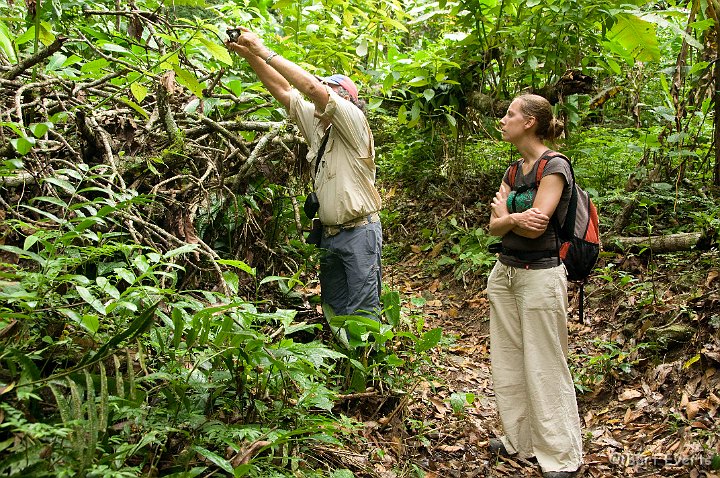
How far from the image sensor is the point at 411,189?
8906mm

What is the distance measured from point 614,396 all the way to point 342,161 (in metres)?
2.66

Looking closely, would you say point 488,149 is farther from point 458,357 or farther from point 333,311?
point 333,311

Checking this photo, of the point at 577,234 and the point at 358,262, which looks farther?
the point at 358,262

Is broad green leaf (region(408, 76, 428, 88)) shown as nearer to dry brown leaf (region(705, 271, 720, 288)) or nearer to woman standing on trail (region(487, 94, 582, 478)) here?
woman standing on trail (region(487, 94, 582, 478))

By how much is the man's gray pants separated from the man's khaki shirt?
0.40ft

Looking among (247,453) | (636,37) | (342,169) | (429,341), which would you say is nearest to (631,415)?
(429,341)

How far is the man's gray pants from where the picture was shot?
391 centimetres

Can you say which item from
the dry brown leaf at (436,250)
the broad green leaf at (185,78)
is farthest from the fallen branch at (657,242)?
the broad green leaf at (185,78)

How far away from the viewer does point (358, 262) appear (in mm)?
3912

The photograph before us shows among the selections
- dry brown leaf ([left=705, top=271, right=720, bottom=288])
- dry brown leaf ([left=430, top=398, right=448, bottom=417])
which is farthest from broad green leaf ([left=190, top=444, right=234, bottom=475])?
dry brown leaf ([left=705, top=271, right=720, bottom=288])

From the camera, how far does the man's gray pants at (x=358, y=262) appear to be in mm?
3908

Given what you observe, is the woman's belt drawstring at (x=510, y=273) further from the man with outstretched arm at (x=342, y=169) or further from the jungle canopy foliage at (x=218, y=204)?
the man with outstretched arm at (x=342, y=169)

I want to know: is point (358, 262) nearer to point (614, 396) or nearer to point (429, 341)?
point (429, 341)

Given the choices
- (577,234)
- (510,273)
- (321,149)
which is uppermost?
(321,149)
